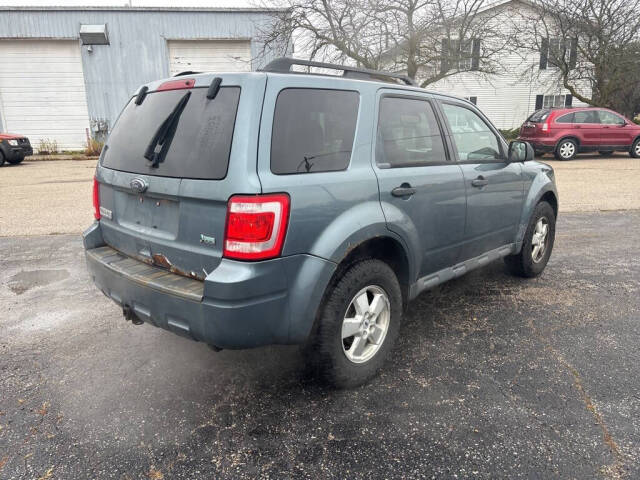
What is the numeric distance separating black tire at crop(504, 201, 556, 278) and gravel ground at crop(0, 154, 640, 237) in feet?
12.8

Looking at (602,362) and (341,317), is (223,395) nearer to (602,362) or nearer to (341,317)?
(341,317)

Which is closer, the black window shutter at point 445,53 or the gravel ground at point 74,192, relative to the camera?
the gravel ground at point 74,192

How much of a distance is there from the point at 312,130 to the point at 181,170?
27.7 inches

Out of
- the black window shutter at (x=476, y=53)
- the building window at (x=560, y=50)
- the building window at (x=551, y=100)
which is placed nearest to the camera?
the black window shutter at (x=476, y=53)

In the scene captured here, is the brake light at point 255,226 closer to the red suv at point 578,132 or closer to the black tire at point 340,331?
the black tire at point 340,331

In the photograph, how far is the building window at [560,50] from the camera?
74.0 feet

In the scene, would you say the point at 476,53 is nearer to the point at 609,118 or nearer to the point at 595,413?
the point at 609,118

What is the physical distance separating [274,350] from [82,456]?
1.33 m

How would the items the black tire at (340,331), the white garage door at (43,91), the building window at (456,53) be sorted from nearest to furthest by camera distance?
the black tire at (340,331), the white garage door at (43,91), the building window at (456,53)

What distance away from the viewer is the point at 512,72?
97.8 ft

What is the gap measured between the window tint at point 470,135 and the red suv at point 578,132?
41.7 feet

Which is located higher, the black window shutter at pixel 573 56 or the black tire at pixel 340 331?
the black window shutter at pixel 573 56

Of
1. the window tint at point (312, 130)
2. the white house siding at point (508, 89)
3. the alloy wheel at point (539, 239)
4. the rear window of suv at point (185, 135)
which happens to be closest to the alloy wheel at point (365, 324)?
the window tint at point (312, 130)

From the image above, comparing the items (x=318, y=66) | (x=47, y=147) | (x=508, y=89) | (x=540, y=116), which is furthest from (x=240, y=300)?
(x=508, y=89)
